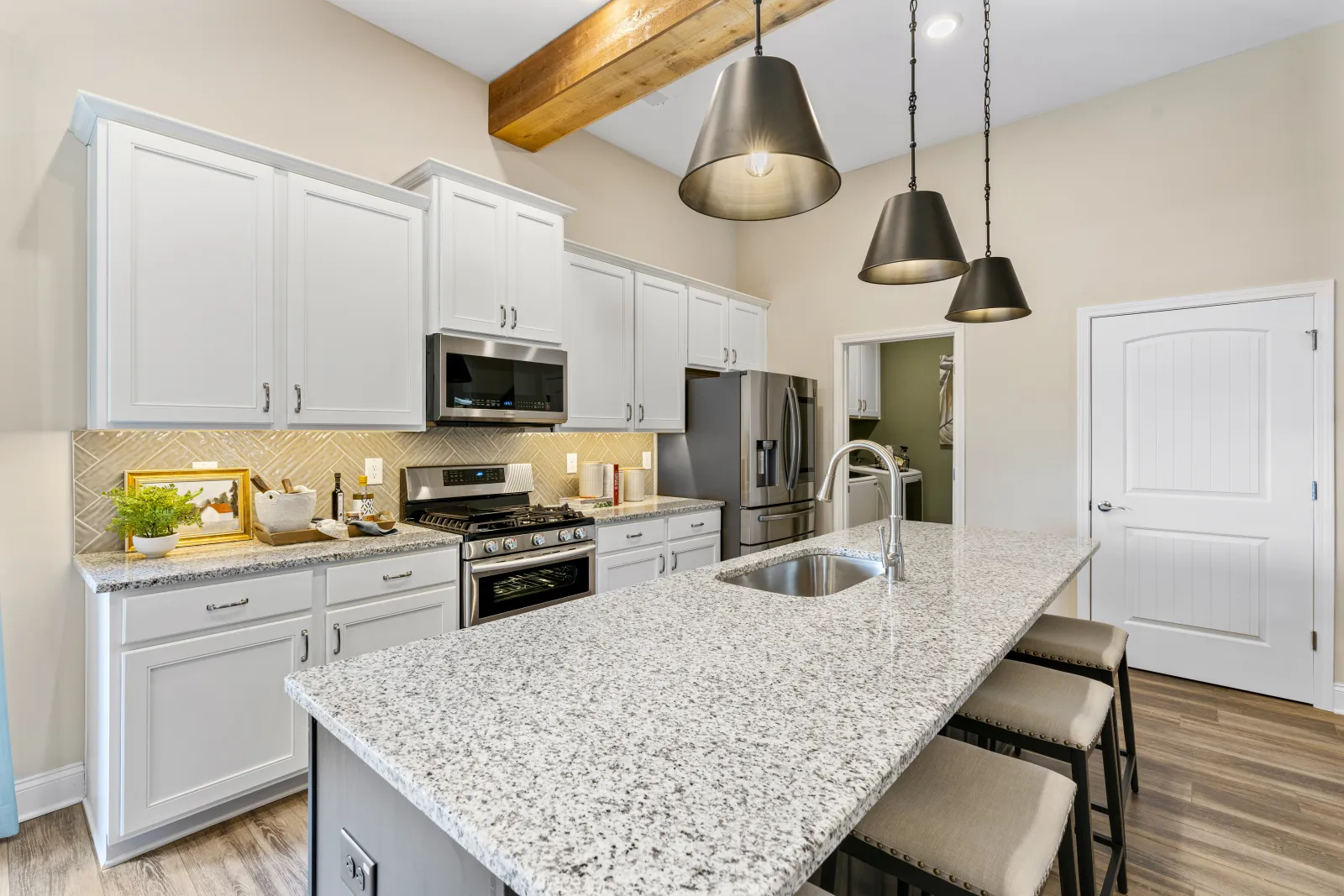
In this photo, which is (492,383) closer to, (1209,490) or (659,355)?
(659,355)

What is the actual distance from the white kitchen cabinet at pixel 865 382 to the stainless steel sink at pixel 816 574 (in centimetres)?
303

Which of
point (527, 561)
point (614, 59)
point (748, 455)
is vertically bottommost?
point (527, 561)

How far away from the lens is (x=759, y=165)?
1409 mm

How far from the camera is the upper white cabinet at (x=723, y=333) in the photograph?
4340mm

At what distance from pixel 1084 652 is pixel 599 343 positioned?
2.72m

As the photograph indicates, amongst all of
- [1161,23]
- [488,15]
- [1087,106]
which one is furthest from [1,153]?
[1087,106]

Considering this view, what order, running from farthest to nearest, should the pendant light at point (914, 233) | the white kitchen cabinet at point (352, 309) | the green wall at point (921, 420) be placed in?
the green wall at point (921, 420) → the white kitchen cabinet at point (352, 309) → the pendant light at point (914, 233)

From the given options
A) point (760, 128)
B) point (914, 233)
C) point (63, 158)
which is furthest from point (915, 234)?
point (63, 158)

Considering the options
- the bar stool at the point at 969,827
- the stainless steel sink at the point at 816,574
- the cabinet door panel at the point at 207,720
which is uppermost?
the stainless steel sink at the point at 816,574

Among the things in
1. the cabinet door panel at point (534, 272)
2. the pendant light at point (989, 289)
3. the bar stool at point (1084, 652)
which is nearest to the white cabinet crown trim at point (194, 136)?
the cabinet door panel at point (534, 272)

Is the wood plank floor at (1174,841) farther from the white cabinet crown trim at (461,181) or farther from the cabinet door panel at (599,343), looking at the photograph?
the white cabinet crown trim at (461,181)

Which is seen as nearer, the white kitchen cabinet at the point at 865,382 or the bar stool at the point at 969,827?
the bar stool at the point at 969,827

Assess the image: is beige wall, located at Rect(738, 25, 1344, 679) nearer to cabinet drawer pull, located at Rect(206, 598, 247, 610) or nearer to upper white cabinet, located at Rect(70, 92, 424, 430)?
upper white cabinet, located at Rect(70, 92, 424, 430)

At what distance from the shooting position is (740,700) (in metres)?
0.97
